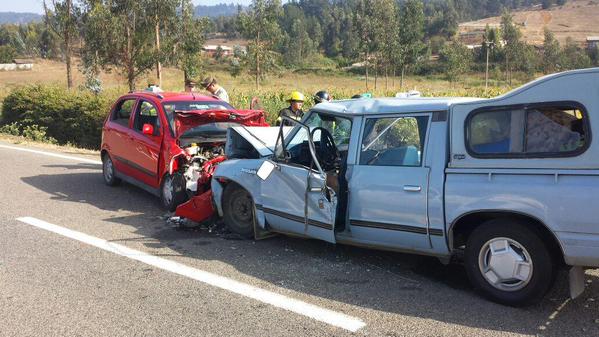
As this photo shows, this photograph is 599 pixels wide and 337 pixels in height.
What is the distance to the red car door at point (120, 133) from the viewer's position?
30.3ft

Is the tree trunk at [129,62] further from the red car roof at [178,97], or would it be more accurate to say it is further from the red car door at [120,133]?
the red car roof at [178,97]

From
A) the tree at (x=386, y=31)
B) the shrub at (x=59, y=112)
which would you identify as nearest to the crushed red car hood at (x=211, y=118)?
the shrub at (x=59, y=112)

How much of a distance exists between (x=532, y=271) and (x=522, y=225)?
0.37 m

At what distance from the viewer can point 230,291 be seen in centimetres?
495

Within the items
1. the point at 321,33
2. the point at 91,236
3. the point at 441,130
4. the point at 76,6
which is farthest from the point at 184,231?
the point at 321,33

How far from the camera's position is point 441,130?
486cm

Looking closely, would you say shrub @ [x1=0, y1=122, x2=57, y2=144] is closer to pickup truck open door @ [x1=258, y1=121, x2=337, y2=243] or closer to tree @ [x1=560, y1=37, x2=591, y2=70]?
pickup truck open door @ [x1=258, y1=121, x2=337, y2=243]

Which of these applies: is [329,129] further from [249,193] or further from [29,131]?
[29,131]

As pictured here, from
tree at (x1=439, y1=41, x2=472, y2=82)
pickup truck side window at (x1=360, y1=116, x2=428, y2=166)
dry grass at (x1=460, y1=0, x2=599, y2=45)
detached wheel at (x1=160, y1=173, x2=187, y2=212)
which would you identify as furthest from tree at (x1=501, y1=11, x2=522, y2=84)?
pickup truck side window at (x1=360, y1=116, x2=428, y2=166)

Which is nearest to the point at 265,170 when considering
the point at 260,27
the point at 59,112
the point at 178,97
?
the point at 178,97

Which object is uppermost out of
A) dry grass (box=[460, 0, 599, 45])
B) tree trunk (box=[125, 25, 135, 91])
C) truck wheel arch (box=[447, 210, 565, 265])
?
dry grass (box=[460, 0, 599, 45])

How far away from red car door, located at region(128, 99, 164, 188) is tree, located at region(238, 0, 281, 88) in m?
22.9

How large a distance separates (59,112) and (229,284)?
1659 centimetres

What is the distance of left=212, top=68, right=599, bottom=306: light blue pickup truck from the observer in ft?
13.5
